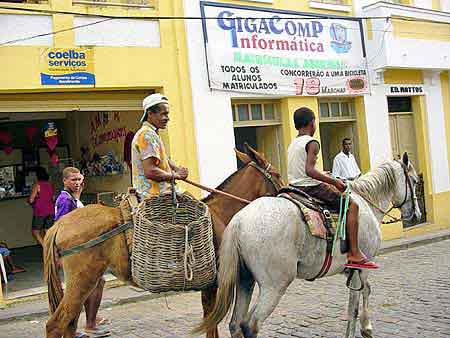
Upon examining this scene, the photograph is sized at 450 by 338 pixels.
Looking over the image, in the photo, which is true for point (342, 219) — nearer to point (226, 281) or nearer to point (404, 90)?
point (226, 281)

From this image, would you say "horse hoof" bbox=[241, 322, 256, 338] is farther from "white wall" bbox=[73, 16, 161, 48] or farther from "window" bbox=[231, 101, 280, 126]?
"window" bbox=[231, 101, 280, 126]

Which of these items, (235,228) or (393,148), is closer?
(235,228)

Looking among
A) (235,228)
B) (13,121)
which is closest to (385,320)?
(235,228)

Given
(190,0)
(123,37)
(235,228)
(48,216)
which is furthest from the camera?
(48,216)

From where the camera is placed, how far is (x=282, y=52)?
1199 cm

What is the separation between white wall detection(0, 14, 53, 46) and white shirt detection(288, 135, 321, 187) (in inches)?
216

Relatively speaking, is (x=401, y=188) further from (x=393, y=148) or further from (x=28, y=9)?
(x=393, y=148)

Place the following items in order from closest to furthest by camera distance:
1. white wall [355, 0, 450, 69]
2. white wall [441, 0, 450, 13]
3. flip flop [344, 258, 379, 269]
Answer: flip flop [344, 258, 379, 269]
white wall [355, 0, 450, 69]
white wall [441, 0, 450, 13]

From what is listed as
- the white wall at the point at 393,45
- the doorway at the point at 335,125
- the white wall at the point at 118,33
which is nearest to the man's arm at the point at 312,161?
the white wall at the point at 118,33

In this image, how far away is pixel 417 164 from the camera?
595 inches

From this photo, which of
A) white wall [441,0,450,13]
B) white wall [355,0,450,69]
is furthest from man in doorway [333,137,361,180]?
white wall [441,0,450,13]

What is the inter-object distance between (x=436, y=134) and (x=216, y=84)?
23.5 ft

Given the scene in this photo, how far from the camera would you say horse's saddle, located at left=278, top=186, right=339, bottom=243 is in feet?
17.4

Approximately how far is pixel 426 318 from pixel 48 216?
309 inches
